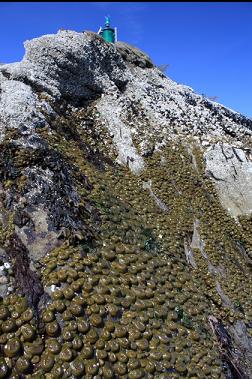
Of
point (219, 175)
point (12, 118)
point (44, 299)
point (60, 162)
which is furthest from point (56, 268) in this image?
point (219, 175)

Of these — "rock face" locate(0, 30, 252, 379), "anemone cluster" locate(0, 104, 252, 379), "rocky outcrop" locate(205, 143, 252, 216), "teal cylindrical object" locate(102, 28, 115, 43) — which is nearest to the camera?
"anemone cluster" locate(0, 104, 252, 379)

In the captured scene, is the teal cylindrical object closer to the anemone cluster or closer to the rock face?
the rock face

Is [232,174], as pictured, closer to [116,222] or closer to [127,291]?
[116,222]

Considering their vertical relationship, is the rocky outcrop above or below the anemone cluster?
above

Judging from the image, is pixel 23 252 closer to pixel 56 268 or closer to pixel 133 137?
pixel 56 268

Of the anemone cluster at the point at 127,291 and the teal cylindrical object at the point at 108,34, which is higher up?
the teal cylindrical object at the point at 108,34

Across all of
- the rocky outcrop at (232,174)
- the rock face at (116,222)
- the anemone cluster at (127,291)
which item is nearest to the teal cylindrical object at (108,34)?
the rock face at (116,222)

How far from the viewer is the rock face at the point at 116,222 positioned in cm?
920

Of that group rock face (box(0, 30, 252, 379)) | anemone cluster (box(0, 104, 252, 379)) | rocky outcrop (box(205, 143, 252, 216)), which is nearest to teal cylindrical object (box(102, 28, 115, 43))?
rock face (box(0, 30, 252, 379))

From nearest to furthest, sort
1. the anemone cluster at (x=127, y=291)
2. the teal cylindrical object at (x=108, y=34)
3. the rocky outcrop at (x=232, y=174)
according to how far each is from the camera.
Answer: the anemone cluster at (x=127, y=291) < the rocky outcrop at (x=232, y=174) < the teal cylindrical object at (x=108, y=34)

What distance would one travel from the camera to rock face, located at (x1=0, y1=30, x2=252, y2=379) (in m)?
9.20

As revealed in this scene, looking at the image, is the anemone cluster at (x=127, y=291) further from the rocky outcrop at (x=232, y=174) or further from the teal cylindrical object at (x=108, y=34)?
the teal cylindrical object at (x=108, y=34)

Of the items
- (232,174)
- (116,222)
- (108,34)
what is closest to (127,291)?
(116,222)

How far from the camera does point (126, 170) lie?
18.5 m
